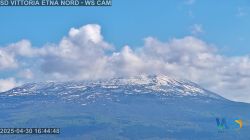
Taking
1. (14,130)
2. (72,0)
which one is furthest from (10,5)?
(14,130)

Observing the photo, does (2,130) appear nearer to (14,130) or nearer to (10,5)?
(14,130)

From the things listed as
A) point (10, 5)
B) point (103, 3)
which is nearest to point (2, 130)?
point (10, 5)

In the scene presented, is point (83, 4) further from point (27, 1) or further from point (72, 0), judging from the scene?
point (27, 1)

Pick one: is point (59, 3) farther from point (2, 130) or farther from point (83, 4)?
point (2, 130)

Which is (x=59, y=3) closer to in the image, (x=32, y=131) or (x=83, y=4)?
(x=83, y=4)

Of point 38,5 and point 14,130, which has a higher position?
point 38,5

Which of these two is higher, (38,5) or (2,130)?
(38,5)

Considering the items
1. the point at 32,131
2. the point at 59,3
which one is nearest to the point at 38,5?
the point at 59,3
